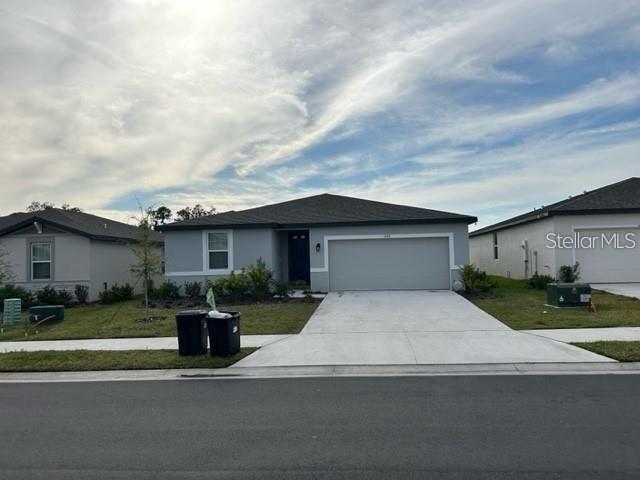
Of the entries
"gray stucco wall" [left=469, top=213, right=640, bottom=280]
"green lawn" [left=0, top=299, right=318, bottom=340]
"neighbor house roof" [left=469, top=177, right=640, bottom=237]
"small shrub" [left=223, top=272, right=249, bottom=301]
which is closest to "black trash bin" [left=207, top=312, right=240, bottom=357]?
"green lawn" [left=0, top=299, right=318, bottom=340]

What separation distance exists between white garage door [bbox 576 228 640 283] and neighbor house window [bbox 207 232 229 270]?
14.7 m

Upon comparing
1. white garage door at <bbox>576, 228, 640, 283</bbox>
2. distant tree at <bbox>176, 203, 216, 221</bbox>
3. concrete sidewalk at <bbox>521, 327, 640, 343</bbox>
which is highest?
distant tree at <bbox>176, 203, 216, 221</bbox>

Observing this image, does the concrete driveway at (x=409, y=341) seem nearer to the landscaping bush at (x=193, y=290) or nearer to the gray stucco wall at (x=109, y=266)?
the landscaping bush at (x=193, y=290)

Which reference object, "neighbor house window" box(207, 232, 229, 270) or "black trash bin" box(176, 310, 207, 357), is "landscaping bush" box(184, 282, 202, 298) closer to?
"neighbor house window" box(207, 232, 229, 270)

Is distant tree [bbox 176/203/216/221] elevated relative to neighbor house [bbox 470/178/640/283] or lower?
elevated

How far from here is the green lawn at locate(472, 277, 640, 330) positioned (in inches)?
439

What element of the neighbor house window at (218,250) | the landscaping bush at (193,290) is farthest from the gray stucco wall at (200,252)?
the landscaping bush at (193,290)

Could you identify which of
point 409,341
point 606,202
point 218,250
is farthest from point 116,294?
point 606,202

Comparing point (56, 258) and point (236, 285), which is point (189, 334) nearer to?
point (236, 285)

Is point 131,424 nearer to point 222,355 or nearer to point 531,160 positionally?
point 222,355

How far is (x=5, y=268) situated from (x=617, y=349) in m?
20.9

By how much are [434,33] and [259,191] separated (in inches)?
690

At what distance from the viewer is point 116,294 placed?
19312 millimetres

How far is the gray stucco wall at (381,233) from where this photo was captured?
61.2 ft
